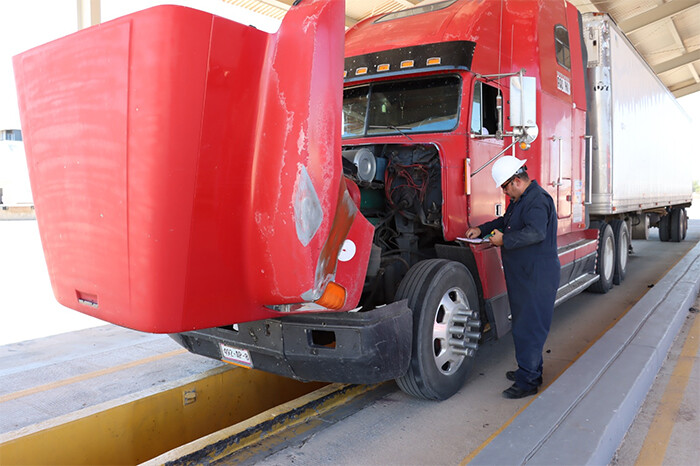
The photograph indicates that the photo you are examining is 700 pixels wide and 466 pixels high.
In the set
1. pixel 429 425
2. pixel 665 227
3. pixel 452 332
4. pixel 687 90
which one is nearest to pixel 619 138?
pixel 452 332

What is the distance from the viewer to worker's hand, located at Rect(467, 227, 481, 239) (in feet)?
13.9

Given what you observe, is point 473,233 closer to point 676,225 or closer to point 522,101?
point 522,101

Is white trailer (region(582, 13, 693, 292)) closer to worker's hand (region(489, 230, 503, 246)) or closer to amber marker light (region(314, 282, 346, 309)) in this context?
worker's hand (region(489, 230, 503, 246))

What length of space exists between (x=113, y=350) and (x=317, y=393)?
2.51 metres

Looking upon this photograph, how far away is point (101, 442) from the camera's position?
320 cm

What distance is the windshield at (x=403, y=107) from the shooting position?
14.5 feet

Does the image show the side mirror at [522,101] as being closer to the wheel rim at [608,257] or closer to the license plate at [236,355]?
the license plate at [236,355]

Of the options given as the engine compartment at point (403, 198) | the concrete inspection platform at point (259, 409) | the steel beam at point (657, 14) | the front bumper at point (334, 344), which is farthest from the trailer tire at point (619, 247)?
the steel beam at point (657, 14)

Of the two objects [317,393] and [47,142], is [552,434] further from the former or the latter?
[47,142]

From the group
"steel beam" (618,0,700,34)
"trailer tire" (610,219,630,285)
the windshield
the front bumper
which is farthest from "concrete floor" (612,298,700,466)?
"steel beam" (618,0,700,34)

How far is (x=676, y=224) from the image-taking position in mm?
15289

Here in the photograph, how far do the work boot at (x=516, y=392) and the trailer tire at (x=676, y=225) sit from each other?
45.0 ft

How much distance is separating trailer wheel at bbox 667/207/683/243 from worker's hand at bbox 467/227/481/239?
539 inches

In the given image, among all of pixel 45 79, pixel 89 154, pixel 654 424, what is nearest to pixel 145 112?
pixel 89 154
